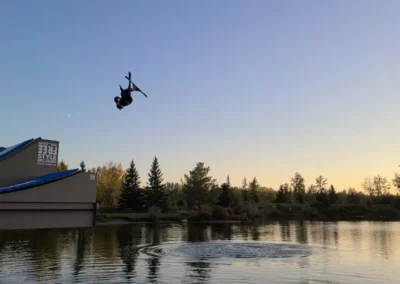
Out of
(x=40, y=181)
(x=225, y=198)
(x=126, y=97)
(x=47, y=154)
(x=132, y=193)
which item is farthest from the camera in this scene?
(x=225, y=198)

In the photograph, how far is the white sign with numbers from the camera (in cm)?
273

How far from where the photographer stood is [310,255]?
4081cm

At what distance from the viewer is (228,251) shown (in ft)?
143

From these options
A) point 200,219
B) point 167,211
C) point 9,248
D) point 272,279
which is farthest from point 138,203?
point 272,279

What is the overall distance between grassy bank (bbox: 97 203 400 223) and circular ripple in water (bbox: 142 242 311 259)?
2076 inches

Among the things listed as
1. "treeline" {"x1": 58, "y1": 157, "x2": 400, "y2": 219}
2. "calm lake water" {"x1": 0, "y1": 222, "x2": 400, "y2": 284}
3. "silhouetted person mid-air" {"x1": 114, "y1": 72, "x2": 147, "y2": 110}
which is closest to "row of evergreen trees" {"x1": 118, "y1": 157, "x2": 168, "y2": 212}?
"treeline" {"x1": 58, "y1": 157, "x2": 400, "y2": 219}

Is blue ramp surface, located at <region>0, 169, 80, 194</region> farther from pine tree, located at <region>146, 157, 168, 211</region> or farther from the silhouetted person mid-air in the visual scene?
pine tree, located at <region>146, 157, 168, 211</region>

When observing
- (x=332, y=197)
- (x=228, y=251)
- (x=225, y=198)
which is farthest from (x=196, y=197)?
(x=228, y=251)

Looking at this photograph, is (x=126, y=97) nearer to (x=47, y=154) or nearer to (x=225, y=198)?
(x=47, y=154)

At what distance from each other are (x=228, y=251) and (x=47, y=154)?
42.6 m

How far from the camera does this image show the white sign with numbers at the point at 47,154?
2.73 meters

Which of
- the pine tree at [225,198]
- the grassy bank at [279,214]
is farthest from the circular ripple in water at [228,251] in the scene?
the pine tree at [225,198]

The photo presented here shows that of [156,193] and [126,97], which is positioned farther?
[156,193]

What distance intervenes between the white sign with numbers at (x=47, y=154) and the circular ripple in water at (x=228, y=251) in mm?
37448
